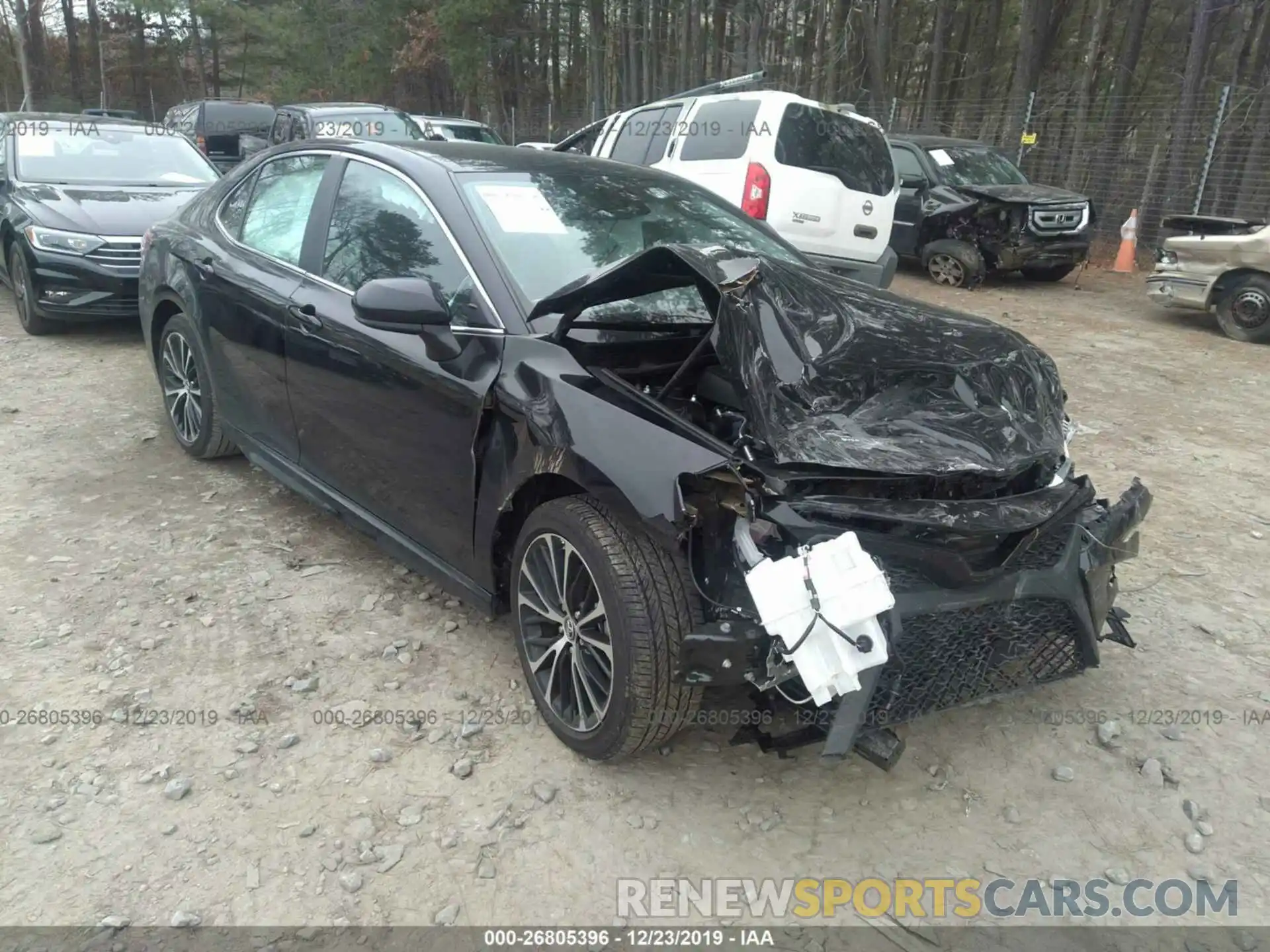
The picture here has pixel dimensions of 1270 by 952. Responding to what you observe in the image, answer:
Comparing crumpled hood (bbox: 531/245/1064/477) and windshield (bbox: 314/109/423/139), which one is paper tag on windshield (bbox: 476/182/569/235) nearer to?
crumpled hood (bbox: 531/245/1064/477)

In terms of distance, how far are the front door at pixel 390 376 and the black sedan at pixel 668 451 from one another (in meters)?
0.01

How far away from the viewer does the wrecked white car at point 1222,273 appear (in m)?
8.52

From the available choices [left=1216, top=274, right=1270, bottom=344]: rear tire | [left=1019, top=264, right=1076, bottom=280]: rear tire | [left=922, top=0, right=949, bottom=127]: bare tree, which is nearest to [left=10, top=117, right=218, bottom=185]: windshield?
[left=1019, top=264, right=1076, bottom=280]: rear tire

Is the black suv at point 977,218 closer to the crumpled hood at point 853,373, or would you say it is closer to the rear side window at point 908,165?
the rear side window at point 908,165

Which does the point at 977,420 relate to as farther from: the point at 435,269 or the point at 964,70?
the point at 964,70

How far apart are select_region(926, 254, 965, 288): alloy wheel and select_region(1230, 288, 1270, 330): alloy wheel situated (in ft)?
9.85

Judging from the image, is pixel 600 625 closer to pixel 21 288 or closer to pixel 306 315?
pixel 306 315

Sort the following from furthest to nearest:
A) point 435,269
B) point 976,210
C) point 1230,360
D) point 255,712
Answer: point 976,210 → point 1230,360 → point 435,269 → point 255,712

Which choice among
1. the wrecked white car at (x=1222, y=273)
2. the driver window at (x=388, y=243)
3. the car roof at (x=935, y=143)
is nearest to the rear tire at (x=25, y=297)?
the driver window at (x=388, y=243)

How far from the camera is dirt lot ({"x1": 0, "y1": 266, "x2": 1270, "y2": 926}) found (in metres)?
2.37

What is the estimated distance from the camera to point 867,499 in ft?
7.79

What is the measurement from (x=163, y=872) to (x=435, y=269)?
198 cm

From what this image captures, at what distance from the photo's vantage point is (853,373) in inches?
106

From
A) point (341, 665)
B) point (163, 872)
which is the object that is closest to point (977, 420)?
point (341, 665)
